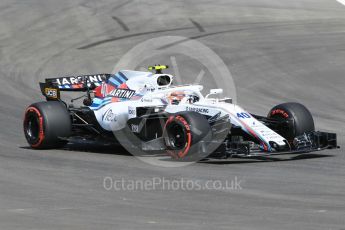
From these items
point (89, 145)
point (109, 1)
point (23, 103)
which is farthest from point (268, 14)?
point (89, 145)

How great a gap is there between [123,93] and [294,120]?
3.37m

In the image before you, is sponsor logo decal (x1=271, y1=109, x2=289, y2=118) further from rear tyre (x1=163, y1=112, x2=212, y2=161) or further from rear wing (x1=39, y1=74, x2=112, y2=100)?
rear wing (x1=39, y1=74, x2=112, y2=100)

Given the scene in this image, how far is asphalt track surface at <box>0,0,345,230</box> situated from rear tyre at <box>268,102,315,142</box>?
0.64 m

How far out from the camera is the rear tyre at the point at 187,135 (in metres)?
16.0

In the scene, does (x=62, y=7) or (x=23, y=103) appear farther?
(x=62, y=7)

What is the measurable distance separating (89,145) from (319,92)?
332 inches

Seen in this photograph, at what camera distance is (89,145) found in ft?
63.6

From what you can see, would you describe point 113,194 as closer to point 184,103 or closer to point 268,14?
point 184,103

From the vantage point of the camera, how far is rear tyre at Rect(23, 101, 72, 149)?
Result: 59.1ft

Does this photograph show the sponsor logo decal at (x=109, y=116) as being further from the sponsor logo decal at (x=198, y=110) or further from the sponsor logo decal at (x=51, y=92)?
the sponsor logo decal at (x=51, y=92)

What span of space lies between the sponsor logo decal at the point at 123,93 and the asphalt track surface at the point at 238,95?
3.79ft

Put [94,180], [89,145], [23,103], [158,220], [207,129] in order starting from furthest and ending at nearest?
[23,103] < [89,145] < [207,129] < [94,180] < [158,220]
